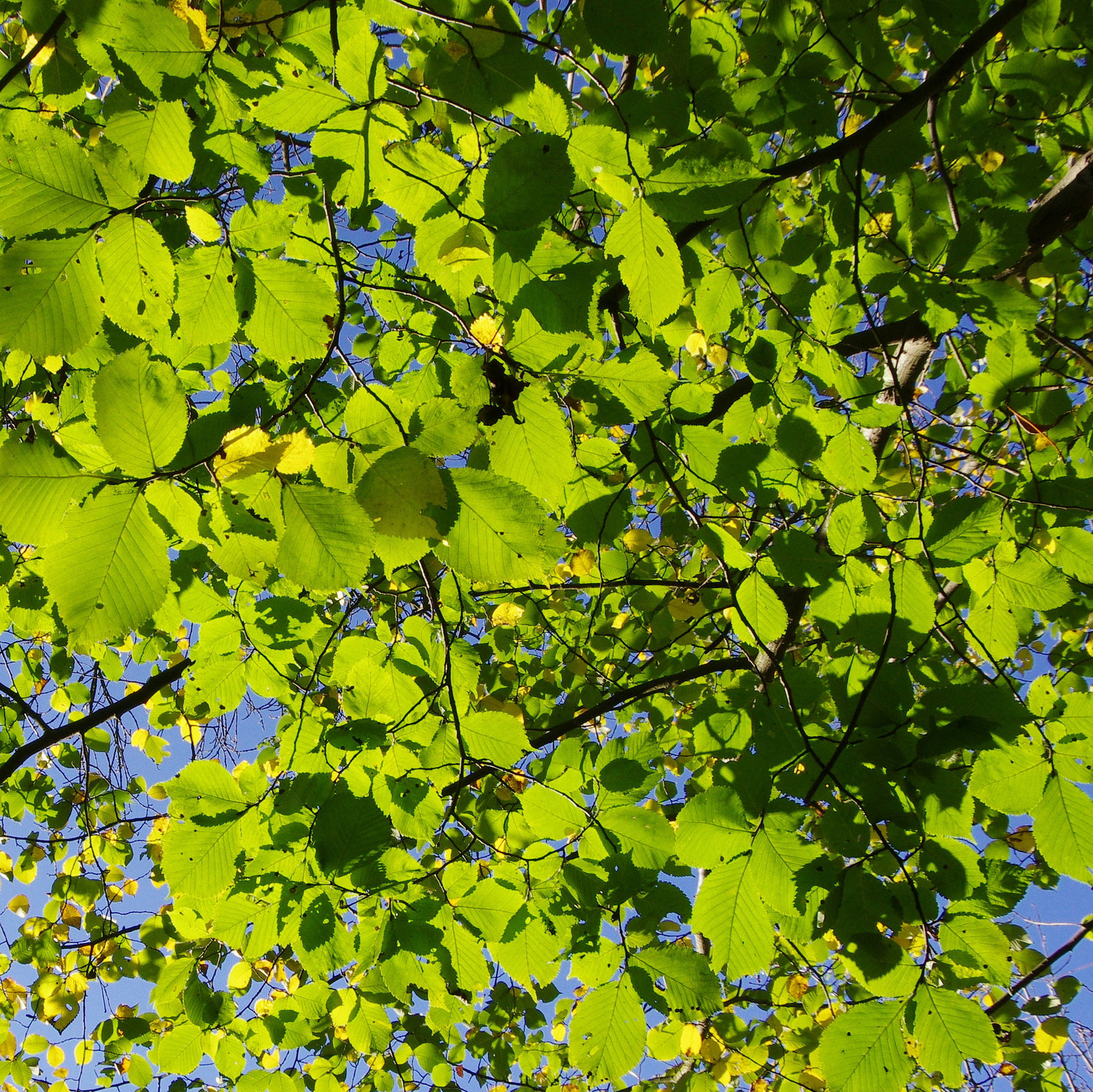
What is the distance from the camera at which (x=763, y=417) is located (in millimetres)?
2086

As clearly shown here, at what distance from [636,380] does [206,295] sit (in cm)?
71

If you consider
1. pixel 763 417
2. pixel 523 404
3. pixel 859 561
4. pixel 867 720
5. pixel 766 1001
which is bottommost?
pixel 766 1001

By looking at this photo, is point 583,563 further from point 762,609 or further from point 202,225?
point 202,225

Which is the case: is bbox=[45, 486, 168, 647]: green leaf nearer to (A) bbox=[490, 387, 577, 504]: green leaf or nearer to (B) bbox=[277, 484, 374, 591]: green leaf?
(B) bbox=[277, 484, 374, 591]: green leaf

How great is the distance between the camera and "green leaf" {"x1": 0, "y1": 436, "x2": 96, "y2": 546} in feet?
2.57

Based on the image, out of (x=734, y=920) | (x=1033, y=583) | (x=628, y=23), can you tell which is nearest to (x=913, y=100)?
(x=628, y=23)

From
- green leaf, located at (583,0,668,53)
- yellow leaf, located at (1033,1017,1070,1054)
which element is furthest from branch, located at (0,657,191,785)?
yellow leaf, located at (1033,1017,1070,1054)

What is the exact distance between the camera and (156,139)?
0.97 meters

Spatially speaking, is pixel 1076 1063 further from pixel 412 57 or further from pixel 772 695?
pixel 412 57

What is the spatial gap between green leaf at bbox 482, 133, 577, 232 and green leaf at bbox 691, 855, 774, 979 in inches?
42.2

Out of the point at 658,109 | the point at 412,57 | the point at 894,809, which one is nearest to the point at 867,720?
the point at 894,809

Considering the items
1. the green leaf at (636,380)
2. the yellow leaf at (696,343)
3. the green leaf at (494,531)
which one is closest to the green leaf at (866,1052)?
the green leaf at (494,531)

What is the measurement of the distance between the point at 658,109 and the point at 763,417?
45.5 inches

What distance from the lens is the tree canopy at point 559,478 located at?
0.85 meters
